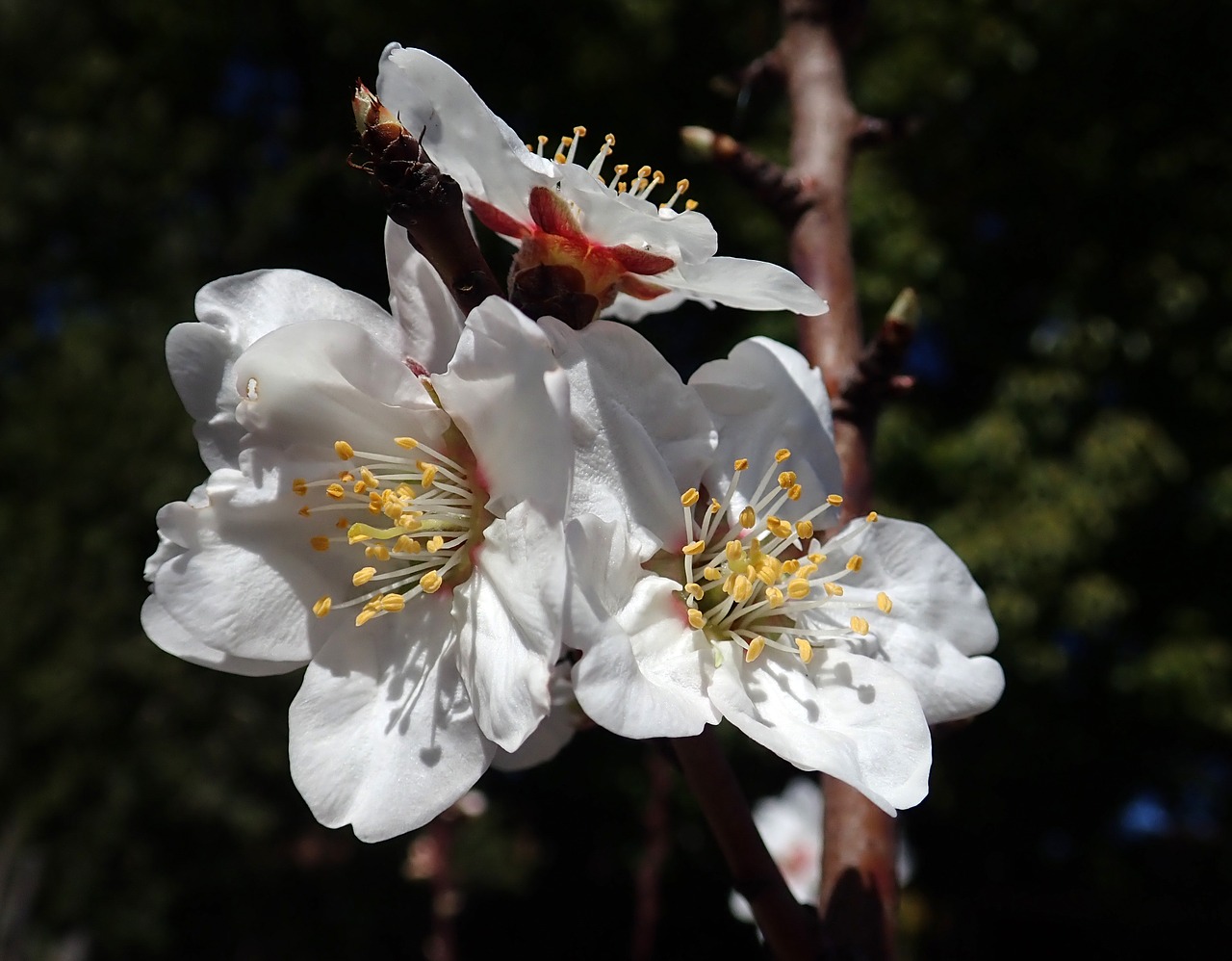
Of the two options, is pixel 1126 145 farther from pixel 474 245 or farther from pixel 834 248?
pixel 474 245

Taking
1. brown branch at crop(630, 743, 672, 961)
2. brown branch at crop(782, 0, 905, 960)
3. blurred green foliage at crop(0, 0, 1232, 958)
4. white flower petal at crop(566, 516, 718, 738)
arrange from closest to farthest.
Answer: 1. white flower petal at crop(566, 516, 718, 738)
2. brown branch at crop(782, 0, 905, 960)
3. brown branch at crop(630, 743, 672, 961)
4. blurred green foliage at crop(0, 0, 1232, 958)

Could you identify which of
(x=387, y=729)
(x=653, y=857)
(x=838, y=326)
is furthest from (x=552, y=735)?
(x=653, y=857)

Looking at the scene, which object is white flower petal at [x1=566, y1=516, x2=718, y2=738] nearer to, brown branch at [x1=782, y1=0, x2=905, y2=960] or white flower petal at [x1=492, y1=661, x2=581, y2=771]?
white flower petal at [x1=492, y1=661, x2=581, y2=771]

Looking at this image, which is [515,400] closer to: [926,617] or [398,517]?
[398,517]

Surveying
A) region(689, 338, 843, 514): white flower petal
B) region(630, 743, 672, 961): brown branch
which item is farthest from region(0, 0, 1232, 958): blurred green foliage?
region(689, 338, 843, 514): white flower petal

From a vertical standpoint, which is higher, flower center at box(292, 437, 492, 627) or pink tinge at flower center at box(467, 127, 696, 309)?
pink tinge at flower center at box(467, 127, 696, 309)
